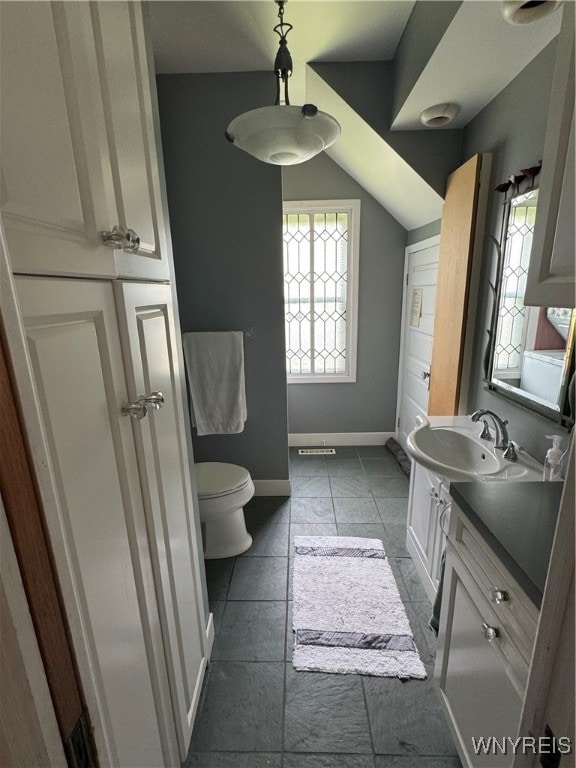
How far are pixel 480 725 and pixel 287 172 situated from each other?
11.0 feet

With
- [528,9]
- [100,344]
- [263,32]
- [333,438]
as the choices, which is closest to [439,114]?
[528,9]

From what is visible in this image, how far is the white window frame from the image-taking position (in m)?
2.94

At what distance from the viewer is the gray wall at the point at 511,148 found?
4.35 feet

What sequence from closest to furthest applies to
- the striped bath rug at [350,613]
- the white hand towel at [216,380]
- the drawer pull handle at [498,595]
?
the drawer pull handle at [498,595] → the striped bath rug at [350,613] → the white hand towel at [216,380]

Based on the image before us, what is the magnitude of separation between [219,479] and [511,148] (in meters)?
2.15

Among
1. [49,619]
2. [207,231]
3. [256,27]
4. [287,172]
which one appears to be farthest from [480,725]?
[287,172]

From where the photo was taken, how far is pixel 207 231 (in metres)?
2.19

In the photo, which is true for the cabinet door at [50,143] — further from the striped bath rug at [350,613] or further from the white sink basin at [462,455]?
the striped bath rug at [350,613]

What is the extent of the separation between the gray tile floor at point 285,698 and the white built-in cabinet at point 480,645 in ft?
0.77

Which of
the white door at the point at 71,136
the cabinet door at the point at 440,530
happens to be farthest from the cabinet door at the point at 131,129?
the cabinet door at the point at 440,530

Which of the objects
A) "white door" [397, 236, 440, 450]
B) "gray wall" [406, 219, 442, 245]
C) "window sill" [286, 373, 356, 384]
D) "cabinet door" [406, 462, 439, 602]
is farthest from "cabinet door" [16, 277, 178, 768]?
"window sill" [286, 373, 356, 384]

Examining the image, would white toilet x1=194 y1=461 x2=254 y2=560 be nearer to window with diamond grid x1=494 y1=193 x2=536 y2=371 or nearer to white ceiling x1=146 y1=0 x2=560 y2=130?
window with diamond grid x1=494 y1=193 x2=536 y2=371

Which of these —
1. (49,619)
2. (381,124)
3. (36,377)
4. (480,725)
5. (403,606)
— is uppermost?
(381,124)

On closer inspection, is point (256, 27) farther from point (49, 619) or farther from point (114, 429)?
point (49, 619)
